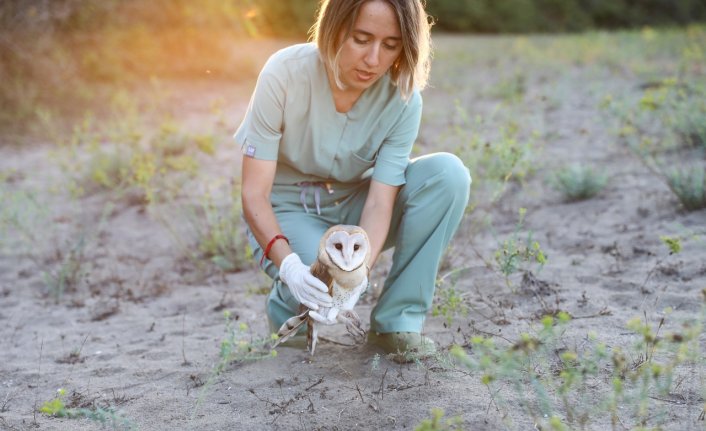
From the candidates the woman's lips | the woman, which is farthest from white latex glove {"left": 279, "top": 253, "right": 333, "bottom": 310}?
the woman's lips

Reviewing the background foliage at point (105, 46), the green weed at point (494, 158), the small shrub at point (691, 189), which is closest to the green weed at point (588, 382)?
the green weed at point (494, 158)

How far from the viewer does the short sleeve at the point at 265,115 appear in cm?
248

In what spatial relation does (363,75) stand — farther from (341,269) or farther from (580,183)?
(580,183)

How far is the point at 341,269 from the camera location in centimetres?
216

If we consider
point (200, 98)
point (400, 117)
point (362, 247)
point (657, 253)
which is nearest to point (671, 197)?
point (657, 253)

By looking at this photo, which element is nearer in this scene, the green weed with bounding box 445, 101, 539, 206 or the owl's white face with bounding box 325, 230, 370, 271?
the owl's white face with bounding box 325, 230, 370, 271

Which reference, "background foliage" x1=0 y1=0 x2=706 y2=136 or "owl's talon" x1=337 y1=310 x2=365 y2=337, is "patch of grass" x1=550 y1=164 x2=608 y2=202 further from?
"background foliage" x1=0 y1=0 x2=706 y2=136

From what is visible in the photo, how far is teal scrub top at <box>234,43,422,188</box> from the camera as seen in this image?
249 cm

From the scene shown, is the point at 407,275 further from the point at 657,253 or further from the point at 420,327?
the point at 657,253

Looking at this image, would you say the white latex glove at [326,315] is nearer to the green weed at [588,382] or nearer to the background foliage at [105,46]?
the green weed at [588,382]

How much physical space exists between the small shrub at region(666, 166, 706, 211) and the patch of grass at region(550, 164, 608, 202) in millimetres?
464

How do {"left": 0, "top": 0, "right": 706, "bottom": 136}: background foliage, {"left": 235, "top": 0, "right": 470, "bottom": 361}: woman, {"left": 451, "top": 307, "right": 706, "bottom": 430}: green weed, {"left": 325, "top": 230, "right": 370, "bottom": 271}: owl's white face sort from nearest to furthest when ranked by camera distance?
{"left": 451, "top": 307, "right": 706, "bottom": 430}: green weed < {"left": 325, "top": 230, "right": 370, "bottom": 271}: owl's white face < {"left": 235, "top": 0, "right": 470, "bottom": 361}: woman < {"left": 0, "top": 0, "right": 706, "bottom": 136}: background foliage

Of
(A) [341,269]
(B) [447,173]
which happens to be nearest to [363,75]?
(B) [447,173]

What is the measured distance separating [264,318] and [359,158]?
0.84 m
